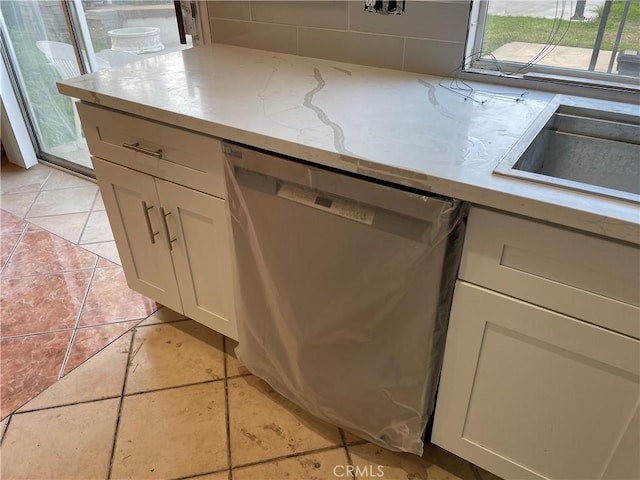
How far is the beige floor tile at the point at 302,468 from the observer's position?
1.38 m

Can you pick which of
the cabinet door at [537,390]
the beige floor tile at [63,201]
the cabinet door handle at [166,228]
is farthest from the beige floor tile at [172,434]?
the beige floor tile at [63,201]

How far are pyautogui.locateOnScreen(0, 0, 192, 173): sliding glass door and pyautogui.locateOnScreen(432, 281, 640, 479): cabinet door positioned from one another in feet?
5.44

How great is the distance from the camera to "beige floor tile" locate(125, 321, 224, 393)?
168 cm

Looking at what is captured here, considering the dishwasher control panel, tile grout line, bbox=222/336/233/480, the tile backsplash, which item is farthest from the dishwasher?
the tile backsplash

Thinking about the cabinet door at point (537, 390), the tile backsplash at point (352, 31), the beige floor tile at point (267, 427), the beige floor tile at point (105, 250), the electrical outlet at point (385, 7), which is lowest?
the beige floor tile at point (267, 427)

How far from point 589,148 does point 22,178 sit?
3.13 meters

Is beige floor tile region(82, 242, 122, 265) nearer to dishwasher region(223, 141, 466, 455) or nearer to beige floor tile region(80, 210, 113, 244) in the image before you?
beige floor tile region(80, 210, 113, 244)

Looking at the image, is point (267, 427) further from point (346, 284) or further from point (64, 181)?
point (64, 181)

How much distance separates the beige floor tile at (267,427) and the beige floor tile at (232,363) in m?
0.05

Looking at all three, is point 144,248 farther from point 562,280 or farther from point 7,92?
point 7,92

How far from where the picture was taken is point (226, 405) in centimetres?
159

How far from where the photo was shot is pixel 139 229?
1.61 meters

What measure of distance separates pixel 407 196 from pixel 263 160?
1.18 feet

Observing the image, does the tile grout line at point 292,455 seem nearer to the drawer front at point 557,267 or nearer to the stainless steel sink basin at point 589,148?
the drawer front at point 557,267
